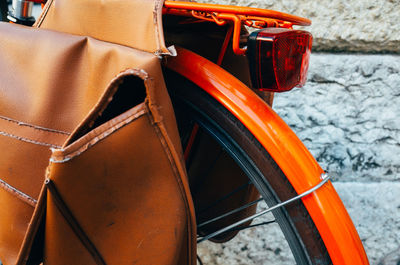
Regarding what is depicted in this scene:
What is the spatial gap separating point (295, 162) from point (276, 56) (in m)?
0.16

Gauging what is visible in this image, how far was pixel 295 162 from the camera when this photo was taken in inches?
20.5

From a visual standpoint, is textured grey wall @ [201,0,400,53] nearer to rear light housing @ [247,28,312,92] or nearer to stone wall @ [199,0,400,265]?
stone wall @ [199,0,400,265]

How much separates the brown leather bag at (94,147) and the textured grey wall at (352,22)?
75cm

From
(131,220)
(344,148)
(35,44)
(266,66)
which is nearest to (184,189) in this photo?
(131,220)

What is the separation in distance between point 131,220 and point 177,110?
265 mm

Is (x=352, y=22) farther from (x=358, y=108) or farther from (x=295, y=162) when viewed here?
(x=295, y=162)

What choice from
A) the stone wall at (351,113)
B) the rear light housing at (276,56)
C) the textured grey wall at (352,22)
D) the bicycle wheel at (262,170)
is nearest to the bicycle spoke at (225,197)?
the bicycle wheel at (262,170)

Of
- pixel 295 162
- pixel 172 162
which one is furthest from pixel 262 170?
Result: pixel 172 162

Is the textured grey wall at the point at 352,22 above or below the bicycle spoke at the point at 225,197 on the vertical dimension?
above

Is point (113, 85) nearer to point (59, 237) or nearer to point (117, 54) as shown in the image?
point (117, 54)

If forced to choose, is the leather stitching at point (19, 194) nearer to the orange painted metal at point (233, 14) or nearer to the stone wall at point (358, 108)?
the orange painted metal at point (233, 14)

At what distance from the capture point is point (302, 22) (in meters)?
0.61

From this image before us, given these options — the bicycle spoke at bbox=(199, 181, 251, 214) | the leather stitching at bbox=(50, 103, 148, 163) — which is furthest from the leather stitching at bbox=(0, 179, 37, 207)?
the bicycle spoke at bbox=(199, 181, 251, 214)

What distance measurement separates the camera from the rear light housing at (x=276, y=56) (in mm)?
477
